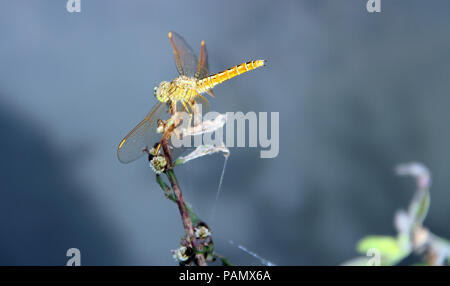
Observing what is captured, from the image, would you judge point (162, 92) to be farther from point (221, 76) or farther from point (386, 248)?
point (386, 248)

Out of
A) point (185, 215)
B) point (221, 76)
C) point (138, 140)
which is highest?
point (221, 76)

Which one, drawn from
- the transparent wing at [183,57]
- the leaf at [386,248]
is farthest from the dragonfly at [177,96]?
the leaf at [386,248]

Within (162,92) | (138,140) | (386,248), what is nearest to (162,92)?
(162,92)

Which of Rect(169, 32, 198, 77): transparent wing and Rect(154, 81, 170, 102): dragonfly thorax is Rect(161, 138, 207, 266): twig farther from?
Rect(169, 32, 198, 77): transparent wing

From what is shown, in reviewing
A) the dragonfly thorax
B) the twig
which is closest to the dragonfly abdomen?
the dragonfly thorax

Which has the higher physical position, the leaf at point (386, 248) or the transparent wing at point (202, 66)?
the transparent wing at point (202, 66)

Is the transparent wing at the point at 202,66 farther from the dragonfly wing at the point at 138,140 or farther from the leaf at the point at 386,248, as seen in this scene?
the leaf at the point at 386,248
